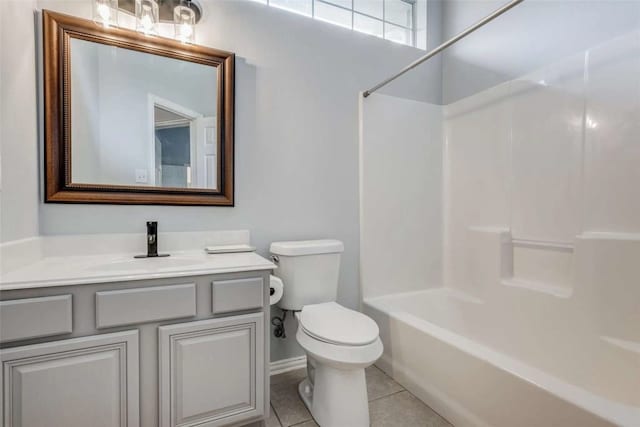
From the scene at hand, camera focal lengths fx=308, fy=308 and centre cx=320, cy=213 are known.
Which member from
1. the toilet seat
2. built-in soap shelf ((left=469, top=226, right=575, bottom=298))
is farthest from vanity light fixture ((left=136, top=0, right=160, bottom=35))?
built-in soap shelf ((left=469, top=226, right=575, bottom=298))

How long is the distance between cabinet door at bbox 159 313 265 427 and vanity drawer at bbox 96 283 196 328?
2.5 inches

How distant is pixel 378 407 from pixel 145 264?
1342 millimetres

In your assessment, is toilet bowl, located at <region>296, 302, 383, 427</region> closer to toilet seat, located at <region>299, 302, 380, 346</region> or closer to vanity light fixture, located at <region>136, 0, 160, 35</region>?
toilet seat, located at <region>299, 302, 380, 346</region>

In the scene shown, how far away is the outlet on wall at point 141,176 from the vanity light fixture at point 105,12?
0.69 meters

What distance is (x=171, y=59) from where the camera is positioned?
1609 mm

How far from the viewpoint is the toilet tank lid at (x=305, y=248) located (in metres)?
1.69

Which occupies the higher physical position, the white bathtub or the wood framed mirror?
the wood framed mirror

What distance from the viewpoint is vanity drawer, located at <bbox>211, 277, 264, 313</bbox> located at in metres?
1.25

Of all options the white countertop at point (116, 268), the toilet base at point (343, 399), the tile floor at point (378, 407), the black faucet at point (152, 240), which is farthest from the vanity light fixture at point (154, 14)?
the tile floor at point (378, 407)

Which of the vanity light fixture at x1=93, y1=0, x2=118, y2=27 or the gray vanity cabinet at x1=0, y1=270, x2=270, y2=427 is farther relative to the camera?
the vanity light fixture at x1=93, y1=0, x2=118, y2=27

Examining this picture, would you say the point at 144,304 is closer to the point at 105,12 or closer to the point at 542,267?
the point at 105,12

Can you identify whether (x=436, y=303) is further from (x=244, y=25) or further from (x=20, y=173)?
(x=20, y=173)

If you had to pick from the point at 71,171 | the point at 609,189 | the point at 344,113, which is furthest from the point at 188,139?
the point at 609,189

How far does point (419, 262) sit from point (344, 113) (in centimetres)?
123
